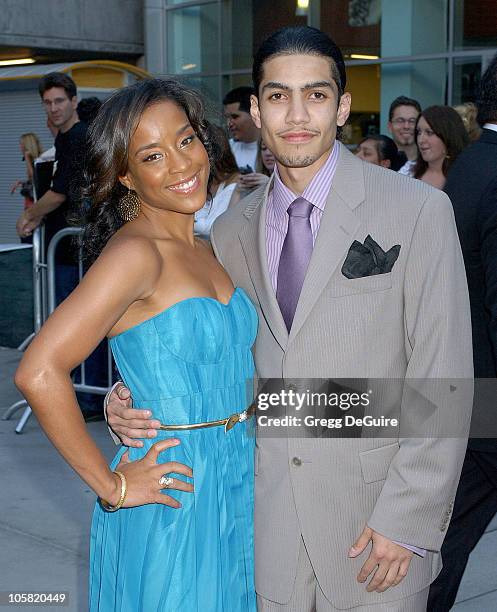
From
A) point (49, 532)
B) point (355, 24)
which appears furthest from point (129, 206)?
point (355, 24)

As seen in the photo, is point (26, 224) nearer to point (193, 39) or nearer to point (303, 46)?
point (303, 46)

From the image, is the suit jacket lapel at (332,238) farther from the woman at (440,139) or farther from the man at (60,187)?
the man at (60,187)

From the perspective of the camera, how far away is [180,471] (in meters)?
2.60

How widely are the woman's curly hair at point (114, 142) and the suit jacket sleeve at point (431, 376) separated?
0.80 meters

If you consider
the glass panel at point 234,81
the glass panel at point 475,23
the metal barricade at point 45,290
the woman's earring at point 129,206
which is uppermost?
the glass panel at point 475,23

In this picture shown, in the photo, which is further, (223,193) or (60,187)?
(60,187)

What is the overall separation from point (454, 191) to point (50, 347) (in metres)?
1.67

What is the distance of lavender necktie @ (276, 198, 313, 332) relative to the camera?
2.64 m

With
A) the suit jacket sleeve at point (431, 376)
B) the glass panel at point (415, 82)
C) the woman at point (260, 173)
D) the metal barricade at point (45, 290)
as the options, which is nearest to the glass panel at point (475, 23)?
the glass panel at point (415, 82)

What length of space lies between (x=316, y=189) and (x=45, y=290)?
503 cm

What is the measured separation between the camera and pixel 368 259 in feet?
8.36

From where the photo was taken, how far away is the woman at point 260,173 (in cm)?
663

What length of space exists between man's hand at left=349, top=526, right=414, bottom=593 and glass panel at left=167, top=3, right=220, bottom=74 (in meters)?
14.5

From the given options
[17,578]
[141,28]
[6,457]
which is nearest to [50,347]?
[17,578]
